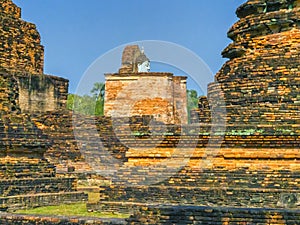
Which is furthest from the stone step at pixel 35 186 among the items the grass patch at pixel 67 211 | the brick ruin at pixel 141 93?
the brick ruin at pixel 141 93

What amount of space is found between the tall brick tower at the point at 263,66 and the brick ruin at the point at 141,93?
1682cm

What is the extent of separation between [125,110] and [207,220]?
24.2m

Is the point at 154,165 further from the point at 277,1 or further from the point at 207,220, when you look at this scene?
the point at 277,1

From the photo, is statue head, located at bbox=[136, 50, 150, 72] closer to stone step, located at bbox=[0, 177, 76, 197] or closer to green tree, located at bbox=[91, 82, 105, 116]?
green tree, located at bbox=[91, 82, 105, 116]

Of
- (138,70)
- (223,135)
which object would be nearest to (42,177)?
(223,135)

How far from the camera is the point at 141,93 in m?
32.8

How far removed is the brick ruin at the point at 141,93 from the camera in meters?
32.0

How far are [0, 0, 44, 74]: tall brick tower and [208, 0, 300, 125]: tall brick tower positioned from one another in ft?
27.0

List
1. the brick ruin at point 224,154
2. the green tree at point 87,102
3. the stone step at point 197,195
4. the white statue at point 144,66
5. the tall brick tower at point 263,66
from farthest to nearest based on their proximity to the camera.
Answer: the green tree at point 87,102 < the white statue at point 144,66 < the tall brick tower at point 263,66 < the stone step at point 197,195 < the brick ruin at point 224,154

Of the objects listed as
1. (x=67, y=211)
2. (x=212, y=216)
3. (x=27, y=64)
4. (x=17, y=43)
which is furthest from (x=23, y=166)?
(x=27, y=64)

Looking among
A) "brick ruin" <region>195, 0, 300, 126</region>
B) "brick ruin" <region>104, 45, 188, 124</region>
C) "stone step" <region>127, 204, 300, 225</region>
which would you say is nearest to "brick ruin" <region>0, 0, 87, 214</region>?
"stone step" <region>127, 204, 300, 225</region>

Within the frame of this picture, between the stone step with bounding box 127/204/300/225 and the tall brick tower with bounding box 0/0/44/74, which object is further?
the tall brick tower with bounding box 0/0/44/74

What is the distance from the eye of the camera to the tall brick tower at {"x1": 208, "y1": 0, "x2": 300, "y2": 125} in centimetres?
1246

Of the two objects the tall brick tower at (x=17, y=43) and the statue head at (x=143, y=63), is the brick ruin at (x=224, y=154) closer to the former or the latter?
the tall brick tower at (x=17, y=43)
